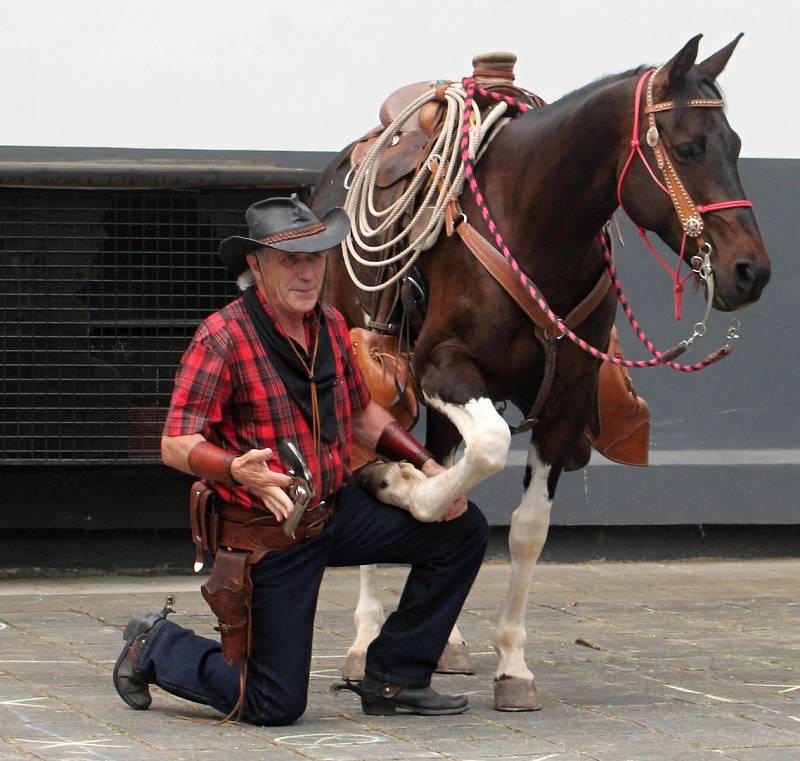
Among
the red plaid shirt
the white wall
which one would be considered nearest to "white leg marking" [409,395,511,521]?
the red plaid shirt

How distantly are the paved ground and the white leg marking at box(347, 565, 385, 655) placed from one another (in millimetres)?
145

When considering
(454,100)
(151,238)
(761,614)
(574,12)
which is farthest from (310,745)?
(574,12)

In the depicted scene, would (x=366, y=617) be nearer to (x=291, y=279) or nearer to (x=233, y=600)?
(x=233, y=600)

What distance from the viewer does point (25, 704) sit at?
193 inches

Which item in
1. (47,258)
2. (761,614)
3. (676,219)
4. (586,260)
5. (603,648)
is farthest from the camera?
(47,258)

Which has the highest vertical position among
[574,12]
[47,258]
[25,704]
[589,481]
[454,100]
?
[574,12]

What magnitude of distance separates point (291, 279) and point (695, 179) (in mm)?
1167

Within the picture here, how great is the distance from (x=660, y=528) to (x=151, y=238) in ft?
9.11

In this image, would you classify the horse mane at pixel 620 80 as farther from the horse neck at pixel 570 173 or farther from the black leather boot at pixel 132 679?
the black leather boot at pixel 132 679

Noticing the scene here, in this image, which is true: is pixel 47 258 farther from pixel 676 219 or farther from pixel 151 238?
pixel 676 219

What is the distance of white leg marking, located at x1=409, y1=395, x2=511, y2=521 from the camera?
15.7 ft

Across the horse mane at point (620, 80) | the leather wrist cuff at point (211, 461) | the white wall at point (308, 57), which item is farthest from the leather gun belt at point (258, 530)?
the white wall at point (308, 57)

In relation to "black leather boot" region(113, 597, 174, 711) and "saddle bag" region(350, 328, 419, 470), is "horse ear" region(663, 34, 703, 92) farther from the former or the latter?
"black leather boot" region(113, 597, 174, 711)

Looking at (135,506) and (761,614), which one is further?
(135,506)
